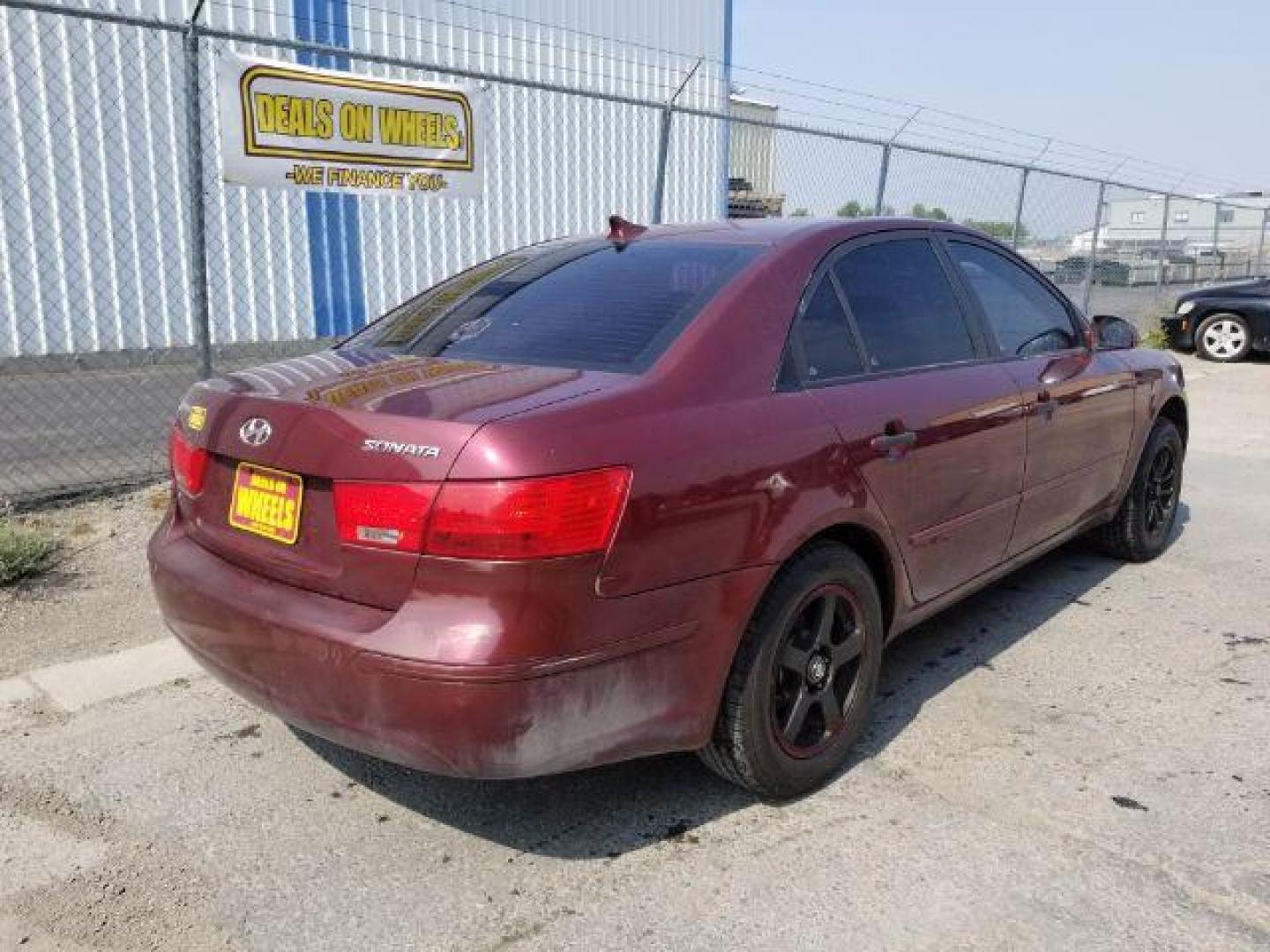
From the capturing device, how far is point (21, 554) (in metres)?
4.53

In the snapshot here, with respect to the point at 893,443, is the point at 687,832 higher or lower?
lower

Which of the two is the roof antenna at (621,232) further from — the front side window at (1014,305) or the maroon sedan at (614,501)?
the front side window at (1014,305)

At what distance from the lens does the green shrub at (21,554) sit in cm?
447

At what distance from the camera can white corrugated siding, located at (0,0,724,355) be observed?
10141mm

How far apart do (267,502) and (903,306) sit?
2.11 metres

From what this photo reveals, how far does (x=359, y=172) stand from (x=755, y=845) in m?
4.99

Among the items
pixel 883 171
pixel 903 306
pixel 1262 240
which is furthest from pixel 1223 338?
pixel 903 306

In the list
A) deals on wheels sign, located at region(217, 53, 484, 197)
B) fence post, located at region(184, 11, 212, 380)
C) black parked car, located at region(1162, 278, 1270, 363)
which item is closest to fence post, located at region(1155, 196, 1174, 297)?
black parked car, located at region(1162, 278, 1270, 363)

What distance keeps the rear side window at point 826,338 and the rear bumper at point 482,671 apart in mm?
698

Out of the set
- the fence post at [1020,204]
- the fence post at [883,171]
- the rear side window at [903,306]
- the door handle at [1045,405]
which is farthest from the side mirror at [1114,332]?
the fence post at [1020,204]

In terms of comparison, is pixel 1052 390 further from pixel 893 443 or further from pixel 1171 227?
pixel 1171 227

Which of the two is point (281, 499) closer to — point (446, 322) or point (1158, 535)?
point (446, 322)

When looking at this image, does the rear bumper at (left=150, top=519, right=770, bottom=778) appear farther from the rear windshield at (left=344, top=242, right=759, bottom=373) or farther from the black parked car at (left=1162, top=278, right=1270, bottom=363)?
the black parked car at (left=1162, top=278, right=1270, bottom=363)

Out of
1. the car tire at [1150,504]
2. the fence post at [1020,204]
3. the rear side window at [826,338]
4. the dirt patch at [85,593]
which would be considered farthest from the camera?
the fence post at [1020,204]
